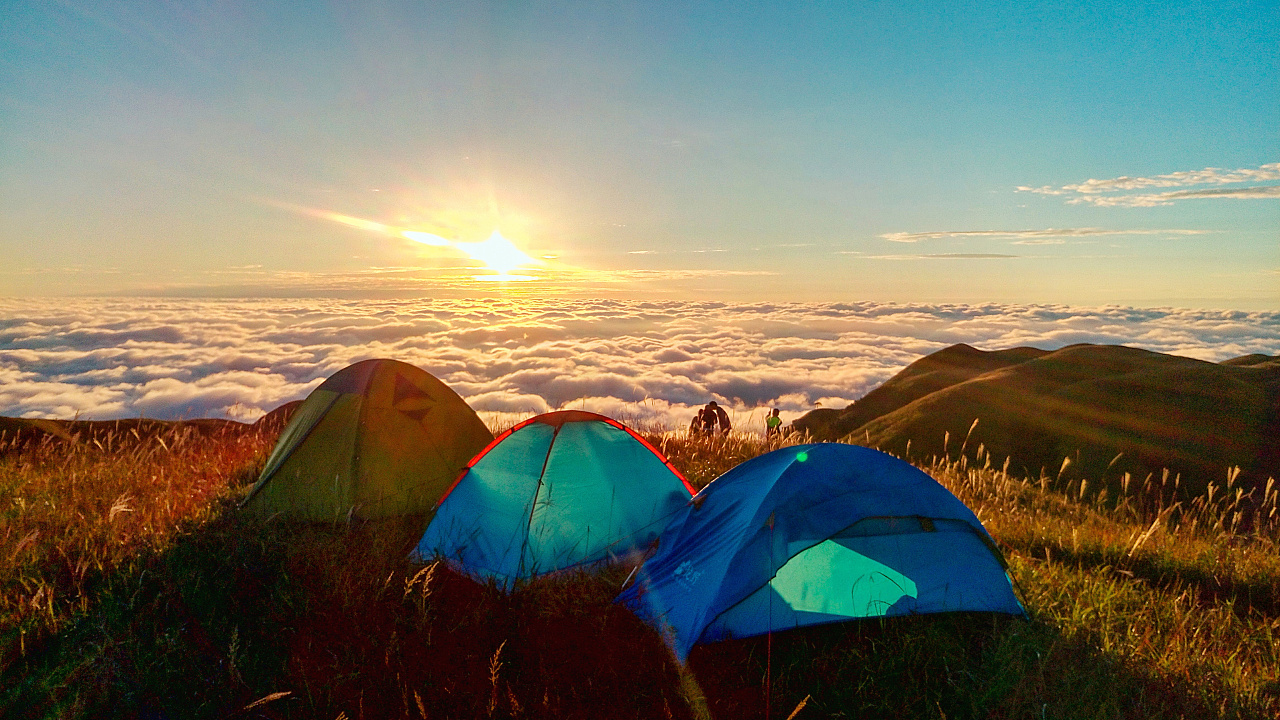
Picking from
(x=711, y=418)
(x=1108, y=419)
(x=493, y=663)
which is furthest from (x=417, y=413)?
(x=1108, y=419)

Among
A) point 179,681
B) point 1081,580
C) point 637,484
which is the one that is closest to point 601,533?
point 637,484

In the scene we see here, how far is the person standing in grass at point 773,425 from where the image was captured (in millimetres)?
11754

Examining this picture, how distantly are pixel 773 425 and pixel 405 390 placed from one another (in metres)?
8.04

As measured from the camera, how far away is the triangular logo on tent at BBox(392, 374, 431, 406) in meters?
7.79

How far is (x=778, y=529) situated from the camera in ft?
15.1

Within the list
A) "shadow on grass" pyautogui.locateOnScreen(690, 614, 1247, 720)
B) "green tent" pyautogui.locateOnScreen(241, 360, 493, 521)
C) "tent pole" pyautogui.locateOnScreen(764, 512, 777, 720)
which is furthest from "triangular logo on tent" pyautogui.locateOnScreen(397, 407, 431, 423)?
"tent pole" pyautogui.locateOnScreen(764, 512, 777, 720)

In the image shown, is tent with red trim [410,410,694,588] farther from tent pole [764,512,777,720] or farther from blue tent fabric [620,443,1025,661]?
tent pole [764,512,777,720]

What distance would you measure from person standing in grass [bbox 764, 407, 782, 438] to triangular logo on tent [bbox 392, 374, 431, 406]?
592cm

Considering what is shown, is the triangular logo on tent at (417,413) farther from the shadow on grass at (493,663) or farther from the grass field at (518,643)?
the shadow on grass at (493,663)

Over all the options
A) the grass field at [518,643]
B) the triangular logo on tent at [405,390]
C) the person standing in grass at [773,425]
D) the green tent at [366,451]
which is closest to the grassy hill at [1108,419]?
the person standing in grass at [773,425]

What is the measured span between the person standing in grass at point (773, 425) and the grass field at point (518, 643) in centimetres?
541

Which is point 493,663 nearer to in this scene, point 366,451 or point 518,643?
point 518,643

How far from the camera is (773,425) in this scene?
44.9 feet

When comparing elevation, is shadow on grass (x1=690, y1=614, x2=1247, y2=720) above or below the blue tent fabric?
below
